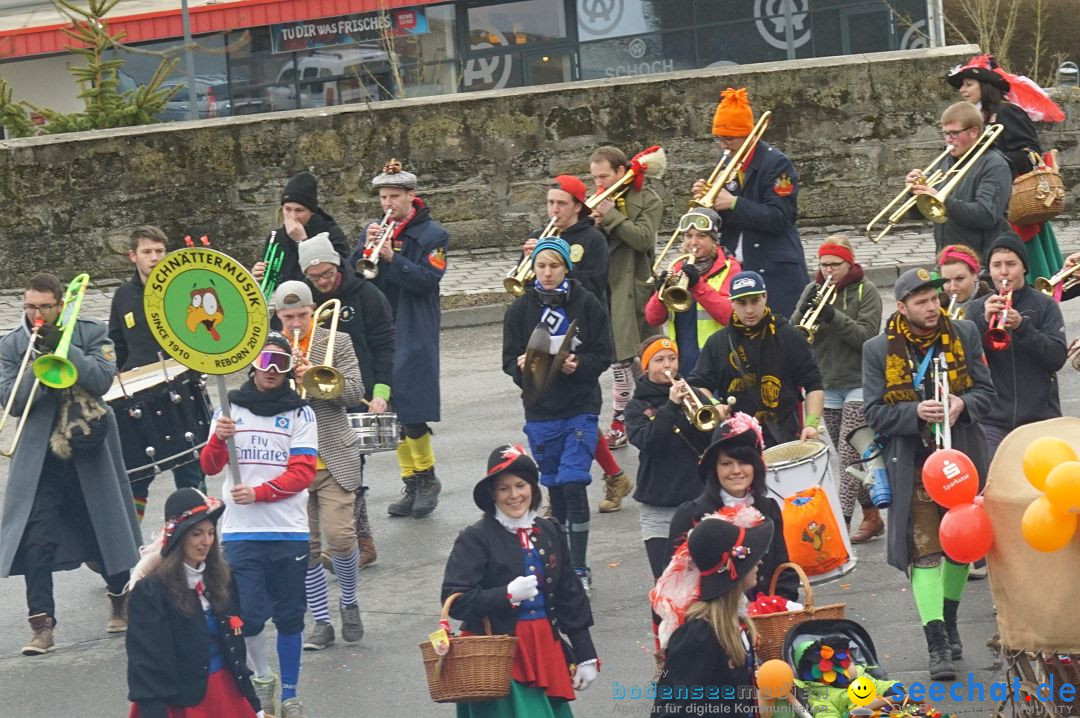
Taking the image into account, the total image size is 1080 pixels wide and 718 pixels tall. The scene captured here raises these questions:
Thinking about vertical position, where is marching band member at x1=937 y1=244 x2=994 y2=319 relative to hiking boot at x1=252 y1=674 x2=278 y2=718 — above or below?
above

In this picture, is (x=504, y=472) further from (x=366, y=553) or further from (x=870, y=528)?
(x=870, y=528)

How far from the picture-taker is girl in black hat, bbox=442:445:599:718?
6754 millimetres

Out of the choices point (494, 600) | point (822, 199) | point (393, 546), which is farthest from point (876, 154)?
point (494, 600)

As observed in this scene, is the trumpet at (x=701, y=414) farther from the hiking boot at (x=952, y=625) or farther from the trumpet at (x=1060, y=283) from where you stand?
the trumpet at (x=1060, y=283)

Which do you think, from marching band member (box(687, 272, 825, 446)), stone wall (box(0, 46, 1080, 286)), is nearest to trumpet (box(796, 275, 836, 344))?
marching band member (box(687, 272, 825, 446))

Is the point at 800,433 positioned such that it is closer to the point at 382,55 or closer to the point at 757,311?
the point at 757,311

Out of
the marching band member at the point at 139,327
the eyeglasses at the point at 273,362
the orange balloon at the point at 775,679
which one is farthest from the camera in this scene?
the marching band member at the point at 139,327

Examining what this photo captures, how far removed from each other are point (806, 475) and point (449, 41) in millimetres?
24233

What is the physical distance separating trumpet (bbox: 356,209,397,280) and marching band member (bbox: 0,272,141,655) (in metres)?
1.76

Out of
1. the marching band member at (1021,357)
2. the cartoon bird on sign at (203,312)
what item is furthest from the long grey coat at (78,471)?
the marching band member at (1021,357)

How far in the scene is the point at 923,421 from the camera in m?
7.72

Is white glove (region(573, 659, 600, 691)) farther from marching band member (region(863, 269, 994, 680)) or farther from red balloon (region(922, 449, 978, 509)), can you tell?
marching band member (region(863, 269, 994, 680))

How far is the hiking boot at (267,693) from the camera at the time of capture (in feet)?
25.7

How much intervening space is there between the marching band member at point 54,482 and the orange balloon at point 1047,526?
4989 millimetres
